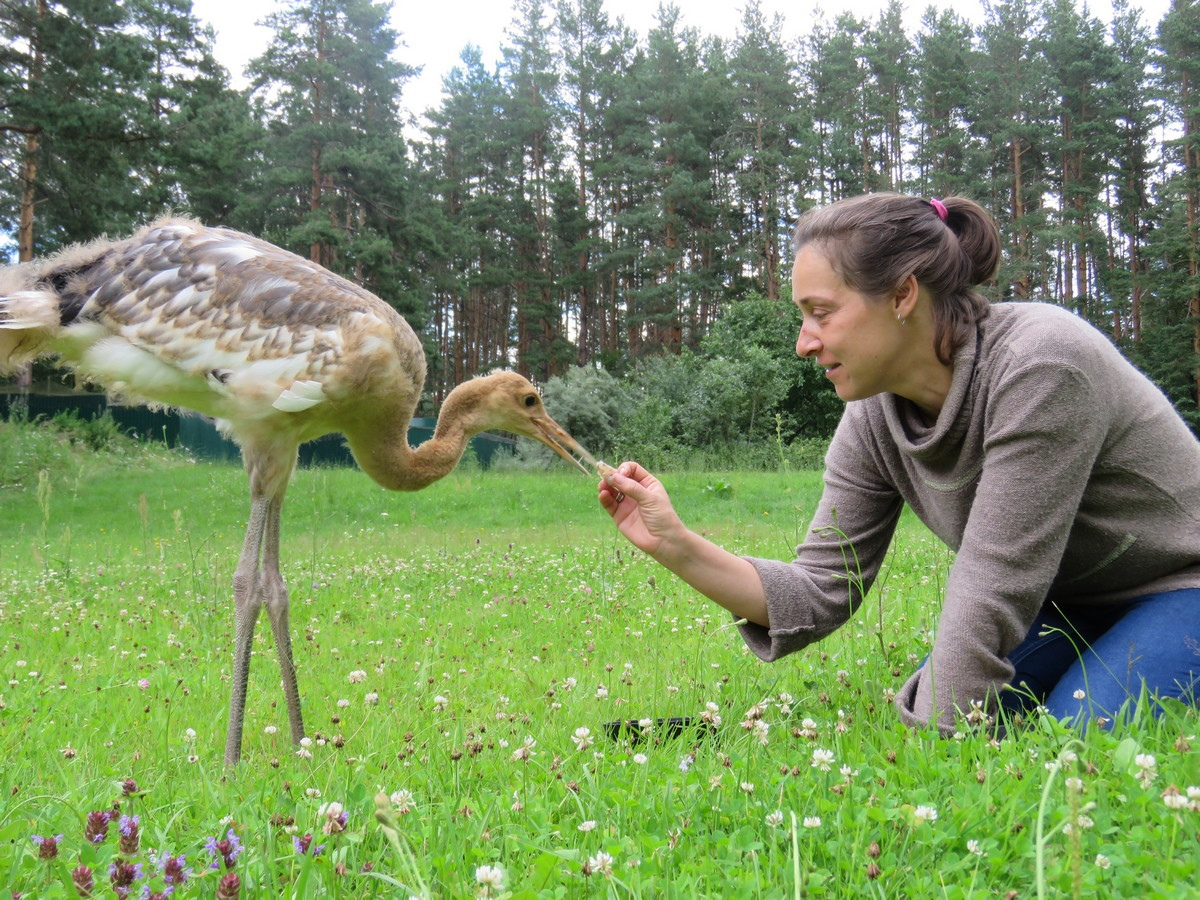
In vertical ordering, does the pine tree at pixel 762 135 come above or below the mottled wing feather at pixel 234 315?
above

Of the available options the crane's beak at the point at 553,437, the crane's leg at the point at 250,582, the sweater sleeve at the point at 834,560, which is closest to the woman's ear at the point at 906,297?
the sweater sleeve at the point at 834,560

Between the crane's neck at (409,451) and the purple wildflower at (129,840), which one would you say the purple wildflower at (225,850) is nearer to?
the purple wildflower at (129,840)

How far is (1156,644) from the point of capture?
8.83 feet

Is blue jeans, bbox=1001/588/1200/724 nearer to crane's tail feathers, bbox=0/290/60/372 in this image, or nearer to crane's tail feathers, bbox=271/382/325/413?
crane's tail feathers, bbox=271/382/325/413

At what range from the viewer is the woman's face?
2844 mm

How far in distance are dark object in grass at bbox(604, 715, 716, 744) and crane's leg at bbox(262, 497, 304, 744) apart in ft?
4.61

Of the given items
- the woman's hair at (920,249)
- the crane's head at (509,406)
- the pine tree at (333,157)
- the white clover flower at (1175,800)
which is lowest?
the white clover flower at (1175,800)

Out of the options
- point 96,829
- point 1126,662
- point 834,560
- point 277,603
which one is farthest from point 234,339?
point 1126,662

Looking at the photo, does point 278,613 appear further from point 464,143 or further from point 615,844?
point 464,143

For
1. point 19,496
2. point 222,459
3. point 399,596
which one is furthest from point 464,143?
point 399,596

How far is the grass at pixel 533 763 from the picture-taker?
161cm

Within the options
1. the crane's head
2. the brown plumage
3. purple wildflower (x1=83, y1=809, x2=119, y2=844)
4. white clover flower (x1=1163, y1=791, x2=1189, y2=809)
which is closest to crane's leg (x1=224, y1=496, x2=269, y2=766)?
the brown plumage

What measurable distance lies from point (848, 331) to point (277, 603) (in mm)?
2886

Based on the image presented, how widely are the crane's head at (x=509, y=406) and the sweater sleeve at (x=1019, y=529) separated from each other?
296cm
